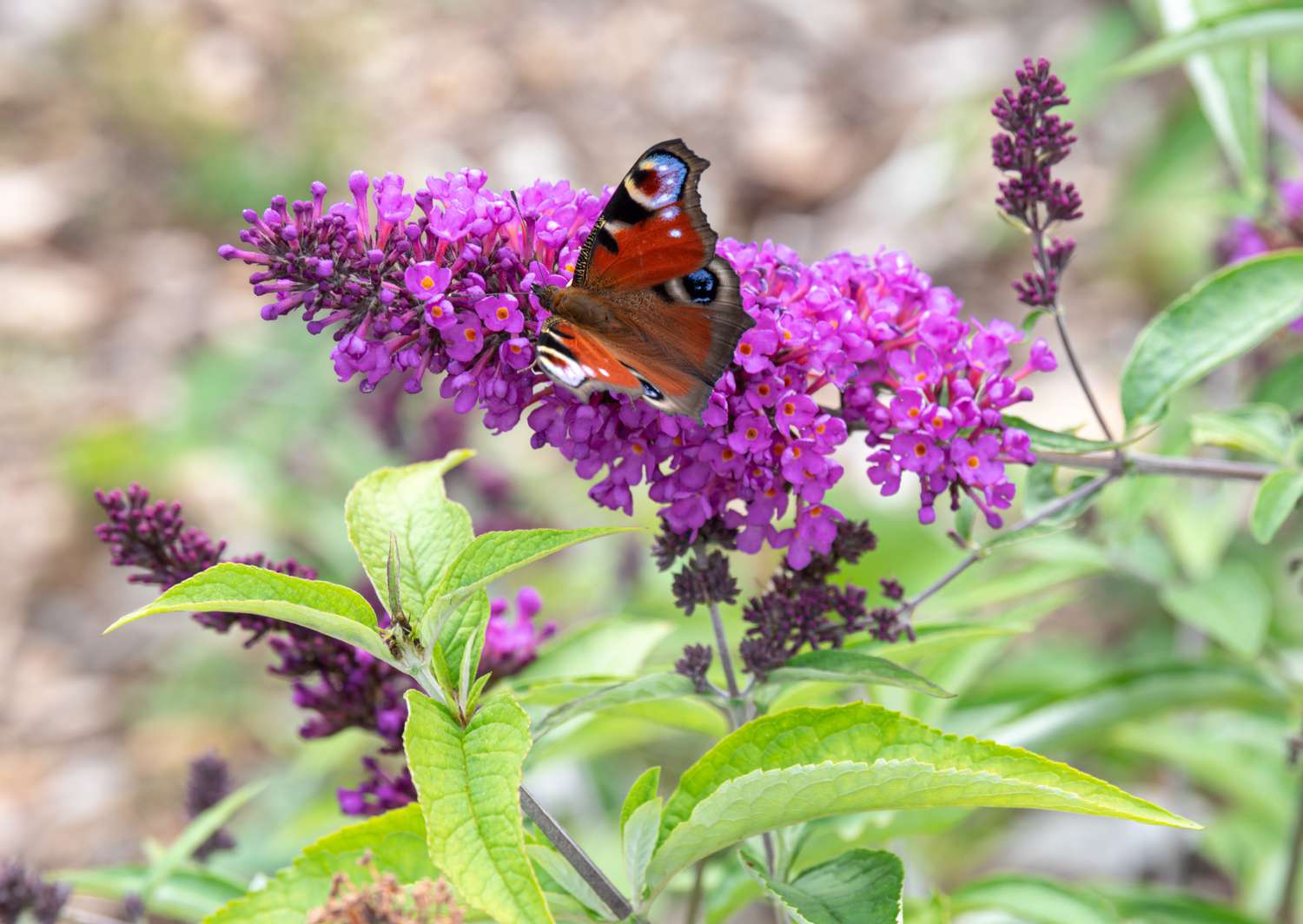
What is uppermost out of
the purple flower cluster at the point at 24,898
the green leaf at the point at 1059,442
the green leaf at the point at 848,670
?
the green leaf at the point at 1059,442

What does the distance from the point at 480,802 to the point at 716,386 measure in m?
0.73

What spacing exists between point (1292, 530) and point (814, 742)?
4536 mm

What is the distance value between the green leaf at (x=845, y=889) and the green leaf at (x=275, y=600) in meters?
0.68

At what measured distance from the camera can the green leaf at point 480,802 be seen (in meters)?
1.45

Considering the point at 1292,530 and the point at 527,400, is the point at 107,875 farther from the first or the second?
the point at 1292,530

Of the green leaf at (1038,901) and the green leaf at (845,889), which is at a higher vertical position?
the green leaf at (1038,901)

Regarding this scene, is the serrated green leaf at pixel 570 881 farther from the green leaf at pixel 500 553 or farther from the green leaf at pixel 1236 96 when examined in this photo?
the green leaf at pixel 1236 96

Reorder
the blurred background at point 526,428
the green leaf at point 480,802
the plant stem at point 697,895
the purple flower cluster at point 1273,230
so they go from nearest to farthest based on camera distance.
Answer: the green leaf at point 480,802
the plant stem at point 697,895
the purple flower cluster at point 1273,230
the blurred background at point 526,428

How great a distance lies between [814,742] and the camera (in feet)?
5.57

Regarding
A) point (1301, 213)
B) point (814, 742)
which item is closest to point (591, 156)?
point (1301, 213)

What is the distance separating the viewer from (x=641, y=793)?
1.87 metres

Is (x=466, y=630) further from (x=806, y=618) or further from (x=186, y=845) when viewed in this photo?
(x=186, y=845)

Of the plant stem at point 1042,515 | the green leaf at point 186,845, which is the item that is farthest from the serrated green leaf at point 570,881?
the green leaf at point 186,845

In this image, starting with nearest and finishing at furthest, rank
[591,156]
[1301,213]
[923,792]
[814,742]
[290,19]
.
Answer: [923,792] → [814,742] → [1301,213] → [591,156] → [290,19]
